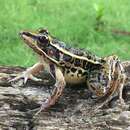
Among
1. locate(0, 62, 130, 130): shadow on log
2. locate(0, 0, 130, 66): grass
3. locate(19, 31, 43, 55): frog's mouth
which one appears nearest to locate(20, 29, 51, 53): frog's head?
locate(19, 31, 43, 55): frog's mouth

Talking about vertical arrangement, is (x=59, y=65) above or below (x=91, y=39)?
below

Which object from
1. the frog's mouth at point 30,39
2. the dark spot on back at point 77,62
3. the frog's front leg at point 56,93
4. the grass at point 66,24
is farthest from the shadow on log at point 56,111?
the grass at point 66,24

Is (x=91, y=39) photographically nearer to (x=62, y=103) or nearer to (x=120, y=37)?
(x=120, y=37)

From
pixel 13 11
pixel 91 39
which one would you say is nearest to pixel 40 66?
pixel 91 39

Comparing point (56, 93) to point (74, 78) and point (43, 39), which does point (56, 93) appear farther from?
point (43, 39)

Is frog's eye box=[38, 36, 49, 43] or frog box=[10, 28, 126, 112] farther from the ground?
frog's eye box=[38, 36, 49, 43]

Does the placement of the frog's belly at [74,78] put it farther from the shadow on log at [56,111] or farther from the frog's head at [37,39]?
the frog's head at [37,39]

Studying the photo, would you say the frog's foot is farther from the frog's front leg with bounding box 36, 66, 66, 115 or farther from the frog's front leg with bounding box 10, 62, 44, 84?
the frog's front leg with bounding box 36, 66, 66, 115
